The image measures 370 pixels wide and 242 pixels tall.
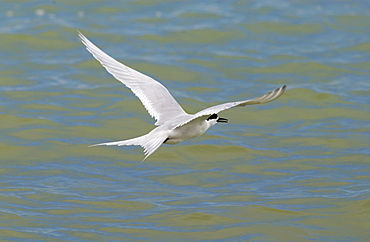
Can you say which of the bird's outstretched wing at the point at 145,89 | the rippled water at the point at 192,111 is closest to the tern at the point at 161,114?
the bird's outstretched wing at the point at 145,89

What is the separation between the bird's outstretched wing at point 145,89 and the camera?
7375mm

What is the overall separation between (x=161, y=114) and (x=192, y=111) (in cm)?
308

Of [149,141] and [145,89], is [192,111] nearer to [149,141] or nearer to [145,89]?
[145,89]

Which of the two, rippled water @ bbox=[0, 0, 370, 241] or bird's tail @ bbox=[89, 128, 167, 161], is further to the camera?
rippled water @ bbox=[0, 0, 370, 241]

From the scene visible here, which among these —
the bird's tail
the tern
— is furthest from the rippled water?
the bird's tail

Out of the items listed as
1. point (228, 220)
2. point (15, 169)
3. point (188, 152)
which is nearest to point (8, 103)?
point (15, 169)

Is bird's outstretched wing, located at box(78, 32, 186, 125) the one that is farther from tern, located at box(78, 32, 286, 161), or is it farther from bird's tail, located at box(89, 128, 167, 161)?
bird's tail, located at box(89, 128, 167, 161)

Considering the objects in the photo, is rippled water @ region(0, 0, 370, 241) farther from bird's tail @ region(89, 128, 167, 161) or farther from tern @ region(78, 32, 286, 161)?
bird's tail @ region(89, 128, 167, 161)

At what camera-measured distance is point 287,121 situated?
10.3 meters

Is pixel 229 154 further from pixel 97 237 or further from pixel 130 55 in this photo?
pixel 130 55

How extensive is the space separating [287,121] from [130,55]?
310 cm

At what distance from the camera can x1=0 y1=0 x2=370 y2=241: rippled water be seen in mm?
7363

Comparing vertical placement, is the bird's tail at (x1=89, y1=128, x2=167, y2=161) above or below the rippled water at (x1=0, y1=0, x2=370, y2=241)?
below

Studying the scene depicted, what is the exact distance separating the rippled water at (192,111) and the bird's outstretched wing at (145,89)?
0.94 metres
